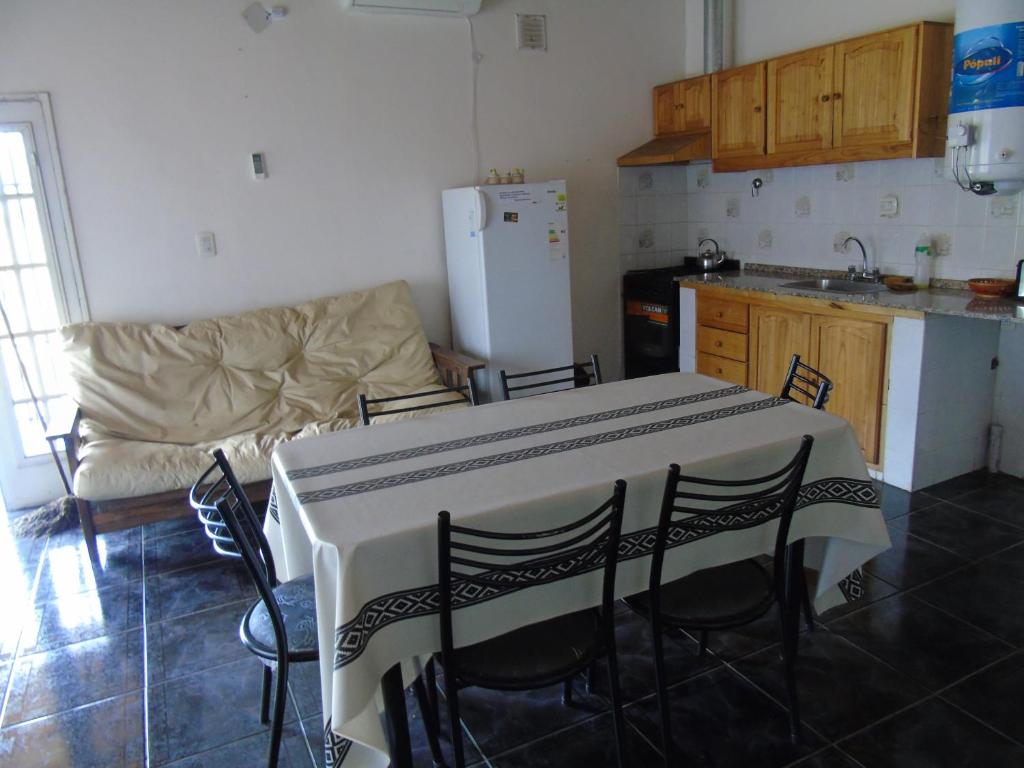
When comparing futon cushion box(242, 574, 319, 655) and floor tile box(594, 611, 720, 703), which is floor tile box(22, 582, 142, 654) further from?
floor tile box(594, 611, 720, 703)

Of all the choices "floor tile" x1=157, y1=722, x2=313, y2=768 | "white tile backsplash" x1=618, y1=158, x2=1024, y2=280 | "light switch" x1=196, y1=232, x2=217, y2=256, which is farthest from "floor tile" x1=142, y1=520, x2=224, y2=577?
"white tile backsplash" x1=618, y1=158, x2=1024, y2=280

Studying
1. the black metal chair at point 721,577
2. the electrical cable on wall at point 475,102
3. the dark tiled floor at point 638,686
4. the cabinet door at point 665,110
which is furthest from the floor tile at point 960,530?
the electrical cable on wall at point 475,102

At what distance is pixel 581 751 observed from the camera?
2021 millimetres

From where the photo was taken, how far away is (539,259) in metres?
4.18

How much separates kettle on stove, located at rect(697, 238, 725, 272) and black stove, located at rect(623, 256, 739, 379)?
0.03 metres

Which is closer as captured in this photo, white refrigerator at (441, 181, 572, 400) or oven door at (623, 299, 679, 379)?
white refrigerator at (441, 181, 572, 400)

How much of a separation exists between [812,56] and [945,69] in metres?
0.64

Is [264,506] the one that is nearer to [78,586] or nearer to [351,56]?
[78,586]

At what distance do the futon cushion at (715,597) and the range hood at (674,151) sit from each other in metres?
3.02

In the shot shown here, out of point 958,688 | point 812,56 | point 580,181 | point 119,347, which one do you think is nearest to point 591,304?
point 580,181

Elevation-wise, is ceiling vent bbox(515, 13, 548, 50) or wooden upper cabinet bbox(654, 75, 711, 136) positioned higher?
ceiling vent bbox(515, 13, 548, 50)

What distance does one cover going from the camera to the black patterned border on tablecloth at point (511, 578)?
1.56 m

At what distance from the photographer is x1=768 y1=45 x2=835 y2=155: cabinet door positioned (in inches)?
146

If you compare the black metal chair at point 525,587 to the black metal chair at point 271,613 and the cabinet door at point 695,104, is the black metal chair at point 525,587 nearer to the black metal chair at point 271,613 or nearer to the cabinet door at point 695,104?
the black metal chair at point 271,613
